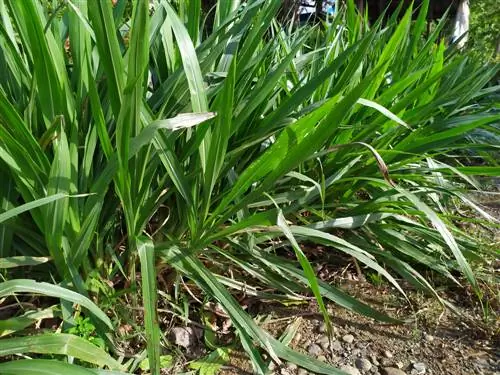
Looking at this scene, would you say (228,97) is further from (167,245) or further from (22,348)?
(22,348)

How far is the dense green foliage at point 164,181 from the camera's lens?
95 cm

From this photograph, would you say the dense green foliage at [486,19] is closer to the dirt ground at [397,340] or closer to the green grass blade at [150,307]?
the dirt ground at [397,340]

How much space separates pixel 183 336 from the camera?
1.20 m

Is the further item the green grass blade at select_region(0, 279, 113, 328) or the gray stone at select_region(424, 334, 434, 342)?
the gray stone at select_region(424, 334, 434, 342)

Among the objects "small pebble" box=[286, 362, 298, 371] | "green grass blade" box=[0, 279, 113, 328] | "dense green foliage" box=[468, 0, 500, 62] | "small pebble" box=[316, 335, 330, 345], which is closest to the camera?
"green grass blade" box=[0, 279, 113, 328]

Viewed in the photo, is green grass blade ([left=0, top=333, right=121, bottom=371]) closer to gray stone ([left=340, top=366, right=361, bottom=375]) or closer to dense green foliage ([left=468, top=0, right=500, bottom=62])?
gray stone ([left=340, top=366, right=361, bottom=375])

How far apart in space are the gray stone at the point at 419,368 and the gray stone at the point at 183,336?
54cm

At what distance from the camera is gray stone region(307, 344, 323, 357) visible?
4.00 ft

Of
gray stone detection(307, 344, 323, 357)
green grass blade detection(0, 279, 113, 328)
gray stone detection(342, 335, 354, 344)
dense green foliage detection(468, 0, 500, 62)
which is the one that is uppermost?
green grass blade detection(0, 279, 113, 328)

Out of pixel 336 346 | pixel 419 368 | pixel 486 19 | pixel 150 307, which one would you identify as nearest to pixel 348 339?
pixel 336 346

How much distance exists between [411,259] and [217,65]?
0.85 meters

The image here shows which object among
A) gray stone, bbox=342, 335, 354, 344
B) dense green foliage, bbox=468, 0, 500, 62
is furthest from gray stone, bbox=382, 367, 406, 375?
dense green foliage, bbox=468, 0, 500, 62

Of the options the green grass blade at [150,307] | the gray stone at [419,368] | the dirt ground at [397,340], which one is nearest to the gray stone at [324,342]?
the dirt ground at [397,340]

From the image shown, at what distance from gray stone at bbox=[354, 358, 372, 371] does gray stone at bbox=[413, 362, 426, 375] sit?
0.35ft
